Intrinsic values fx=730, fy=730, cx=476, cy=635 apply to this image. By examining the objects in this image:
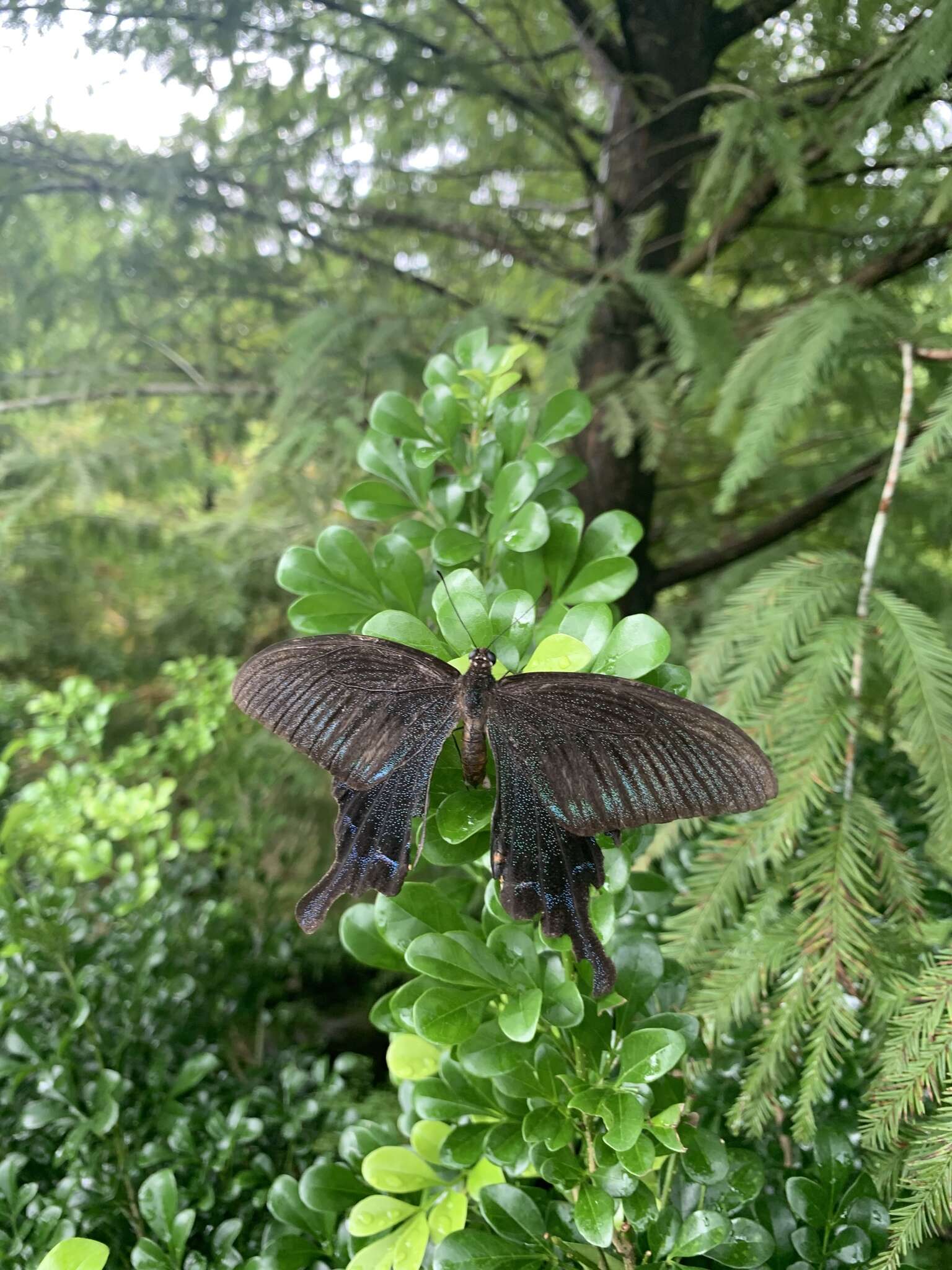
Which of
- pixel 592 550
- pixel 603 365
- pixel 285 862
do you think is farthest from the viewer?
pixel 285 862

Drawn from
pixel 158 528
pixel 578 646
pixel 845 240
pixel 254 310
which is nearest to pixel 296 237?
pixel 254 310

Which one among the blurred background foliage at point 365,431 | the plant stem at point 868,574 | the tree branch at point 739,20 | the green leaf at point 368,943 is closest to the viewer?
the green leaf at point 368,943

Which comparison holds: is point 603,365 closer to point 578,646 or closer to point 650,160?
point 650,160

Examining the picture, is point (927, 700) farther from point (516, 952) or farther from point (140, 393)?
point (140, 393)

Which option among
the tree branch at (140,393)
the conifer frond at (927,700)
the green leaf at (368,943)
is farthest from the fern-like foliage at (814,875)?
the tree branch at (140,393)

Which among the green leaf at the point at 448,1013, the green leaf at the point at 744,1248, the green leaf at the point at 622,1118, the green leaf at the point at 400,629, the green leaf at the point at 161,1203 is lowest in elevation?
the green leaf at the point at 161,1203

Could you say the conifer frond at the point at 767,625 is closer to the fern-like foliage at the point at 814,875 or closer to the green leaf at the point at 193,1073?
the fern-like foliage at the point at 814,875

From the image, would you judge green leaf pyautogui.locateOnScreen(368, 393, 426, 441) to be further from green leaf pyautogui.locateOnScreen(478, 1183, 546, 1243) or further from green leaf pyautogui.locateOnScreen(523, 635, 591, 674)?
green leaf pyautogui.locateOnScreen(478, 1183, 546, 1243)
